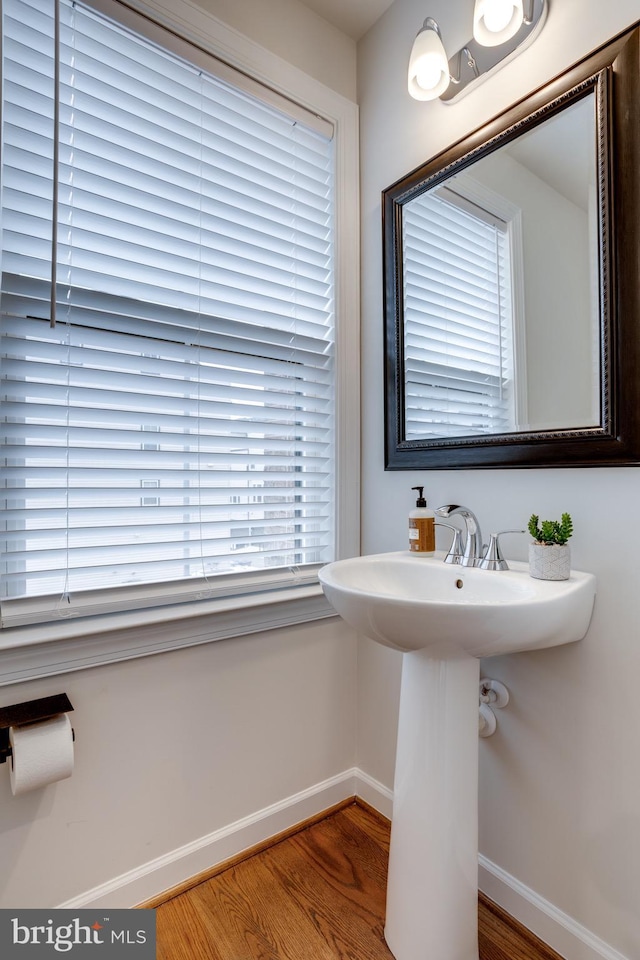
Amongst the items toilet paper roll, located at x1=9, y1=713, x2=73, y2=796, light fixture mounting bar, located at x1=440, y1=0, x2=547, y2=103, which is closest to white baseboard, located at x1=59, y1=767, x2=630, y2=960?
toilet paper roll, located at x1=9, y1=713, x2=73, y2=796

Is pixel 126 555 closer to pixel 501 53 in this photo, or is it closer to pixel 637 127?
pixel 637 127

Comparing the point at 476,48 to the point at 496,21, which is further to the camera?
the point at 476,48

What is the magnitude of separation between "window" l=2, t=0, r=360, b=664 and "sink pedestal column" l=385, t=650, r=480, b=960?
23.2 inches

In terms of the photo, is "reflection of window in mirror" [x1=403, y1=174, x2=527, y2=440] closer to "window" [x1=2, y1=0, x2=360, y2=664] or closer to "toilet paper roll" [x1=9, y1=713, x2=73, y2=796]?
"window" [x1=2, y1=0, x2=360, y2=664]

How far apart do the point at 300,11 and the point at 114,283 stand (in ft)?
3.77

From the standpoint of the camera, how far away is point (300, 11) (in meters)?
1.55

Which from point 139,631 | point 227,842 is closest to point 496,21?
point 139,631

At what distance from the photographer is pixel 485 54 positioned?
4.04ft

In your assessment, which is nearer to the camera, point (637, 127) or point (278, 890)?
point (637, 127)

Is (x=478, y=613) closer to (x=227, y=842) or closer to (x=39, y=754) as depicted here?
(x=39, y=754)

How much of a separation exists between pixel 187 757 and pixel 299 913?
18.0 inches

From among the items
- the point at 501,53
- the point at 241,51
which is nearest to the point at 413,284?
the point at 501,53

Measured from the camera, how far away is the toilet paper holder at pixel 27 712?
3.22ft

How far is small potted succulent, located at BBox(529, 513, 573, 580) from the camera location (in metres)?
1.02
